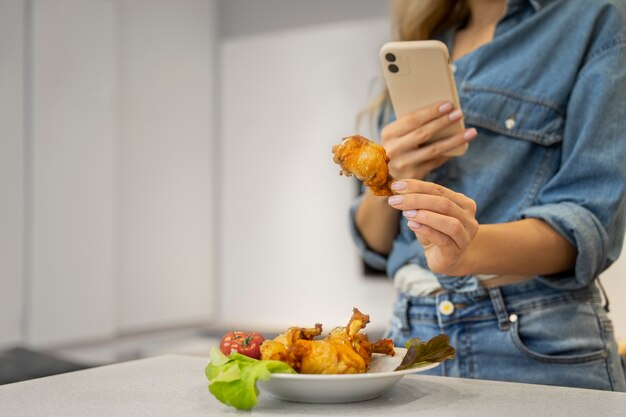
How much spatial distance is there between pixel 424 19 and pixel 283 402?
88cm

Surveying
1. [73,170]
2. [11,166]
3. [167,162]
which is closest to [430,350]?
[11,166]

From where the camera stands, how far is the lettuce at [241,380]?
671 mm

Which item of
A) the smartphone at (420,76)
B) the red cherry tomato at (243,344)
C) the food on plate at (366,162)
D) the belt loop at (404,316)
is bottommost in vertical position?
the belt loop at (404,316)

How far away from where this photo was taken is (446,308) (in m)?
1.17

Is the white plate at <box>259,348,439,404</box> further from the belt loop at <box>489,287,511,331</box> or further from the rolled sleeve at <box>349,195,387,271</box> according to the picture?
the rolled sleeve at <box>349,195,387,271</box>

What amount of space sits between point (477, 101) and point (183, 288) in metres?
3.49

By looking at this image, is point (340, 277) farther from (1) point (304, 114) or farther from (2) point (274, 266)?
(1) point (304, 114)

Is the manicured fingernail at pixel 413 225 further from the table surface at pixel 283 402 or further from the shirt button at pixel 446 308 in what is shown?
the shirt button at pixel 446 308

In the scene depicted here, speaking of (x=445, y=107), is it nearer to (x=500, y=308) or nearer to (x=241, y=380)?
(x=500, y=308)

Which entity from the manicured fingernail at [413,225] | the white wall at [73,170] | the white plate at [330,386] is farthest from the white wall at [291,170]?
the white plate at [330,386]

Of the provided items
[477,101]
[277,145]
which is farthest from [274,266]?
[477,101]

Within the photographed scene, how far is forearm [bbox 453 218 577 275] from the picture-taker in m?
1.03

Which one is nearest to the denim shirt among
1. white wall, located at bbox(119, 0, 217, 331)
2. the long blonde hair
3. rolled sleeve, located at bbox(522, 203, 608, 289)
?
rolled sleeve, located at bbox(522, 203, 608, 289)

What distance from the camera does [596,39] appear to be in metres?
1.17
